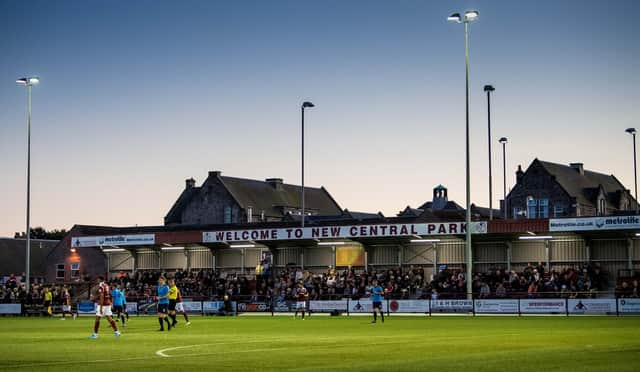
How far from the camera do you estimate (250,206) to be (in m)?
104

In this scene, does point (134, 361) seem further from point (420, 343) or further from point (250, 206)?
point (250, 206)

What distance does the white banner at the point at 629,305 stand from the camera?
147 ft

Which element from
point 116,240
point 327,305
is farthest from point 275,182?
point 327,305

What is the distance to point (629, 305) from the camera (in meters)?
45.1

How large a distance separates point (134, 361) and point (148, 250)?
54.4 m

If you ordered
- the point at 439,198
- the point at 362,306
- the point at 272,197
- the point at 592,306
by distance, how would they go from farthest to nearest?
the point at 439,198
the point at 272,197
the point at 362,306
the point at 592,306

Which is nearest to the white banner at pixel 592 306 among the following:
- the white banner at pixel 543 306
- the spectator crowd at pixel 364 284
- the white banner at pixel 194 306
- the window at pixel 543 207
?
the white banner at pixel 543 306

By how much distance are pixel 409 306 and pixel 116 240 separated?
27252mm

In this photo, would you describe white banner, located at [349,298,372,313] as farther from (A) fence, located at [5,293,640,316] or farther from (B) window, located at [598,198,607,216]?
(B) window, located at [598,198,607,216]

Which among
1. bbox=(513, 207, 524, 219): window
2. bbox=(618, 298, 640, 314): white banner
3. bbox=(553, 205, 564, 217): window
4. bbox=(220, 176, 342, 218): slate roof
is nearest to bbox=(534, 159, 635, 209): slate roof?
bbox=(553, 205, 564, 217): window

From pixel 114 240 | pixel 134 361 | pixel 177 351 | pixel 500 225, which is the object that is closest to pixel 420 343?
pixel 177 351

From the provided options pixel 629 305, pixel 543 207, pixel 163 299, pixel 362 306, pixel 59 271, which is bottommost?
pixel 362 306

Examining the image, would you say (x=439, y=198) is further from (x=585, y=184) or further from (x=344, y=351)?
(x=344, y=351)

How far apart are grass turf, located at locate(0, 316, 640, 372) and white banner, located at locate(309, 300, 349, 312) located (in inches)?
892
